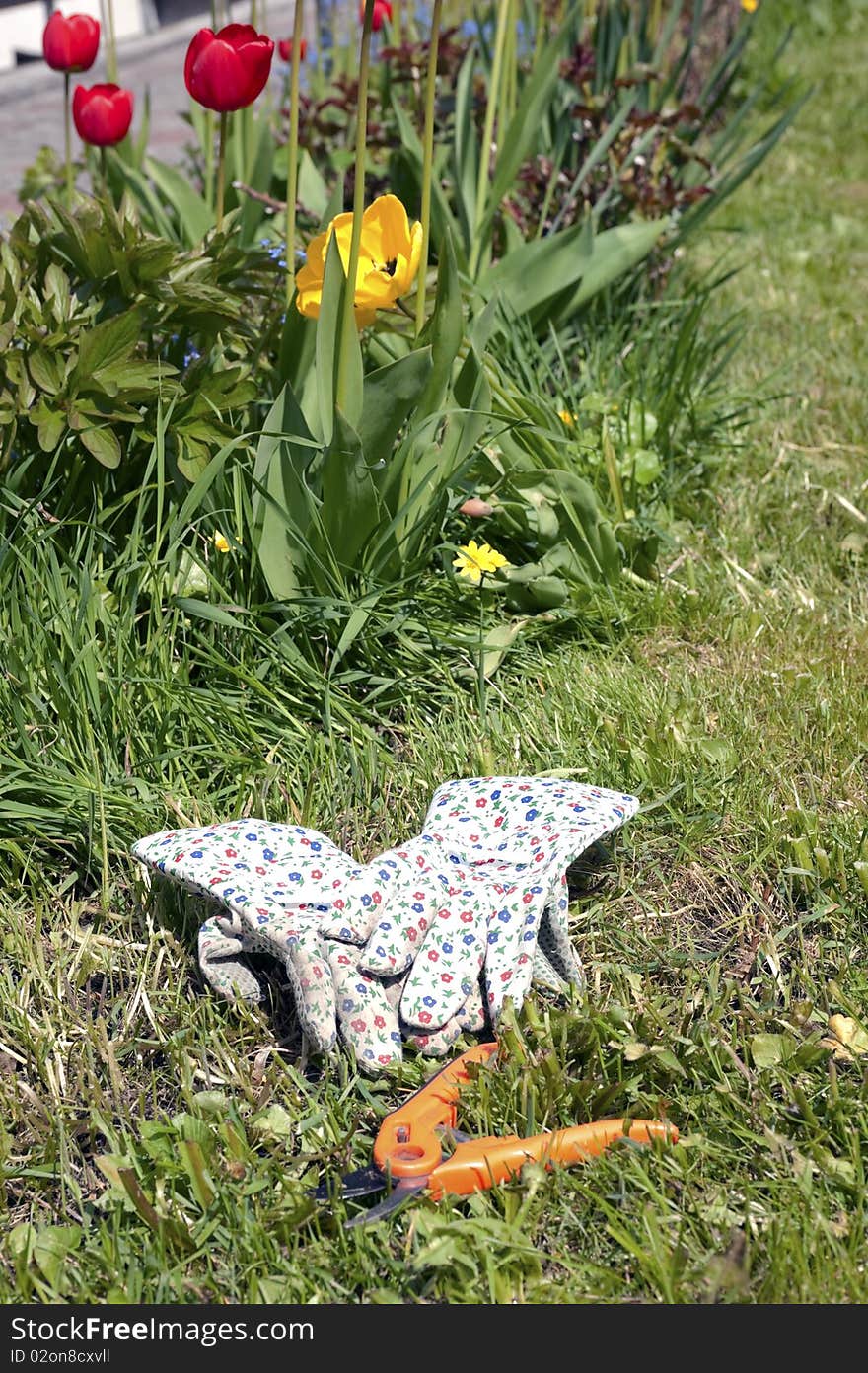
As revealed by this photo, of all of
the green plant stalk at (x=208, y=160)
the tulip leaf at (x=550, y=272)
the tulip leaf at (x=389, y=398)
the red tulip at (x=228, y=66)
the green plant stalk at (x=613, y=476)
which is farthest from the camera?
the green plant stalk at (x=208, y=160)

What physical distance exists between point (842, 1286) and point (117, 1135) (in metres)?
0.76

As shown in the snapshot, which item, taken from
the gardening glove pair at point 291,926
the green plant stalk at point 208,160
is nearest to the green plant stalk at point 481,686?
the gardening glove pair at point 291,926

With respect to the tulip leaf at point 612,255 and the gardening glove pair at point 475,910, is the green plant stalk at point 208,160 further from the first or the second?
the gardening glove pair at point 475,910

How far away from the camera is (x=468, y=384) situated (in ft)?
6.84

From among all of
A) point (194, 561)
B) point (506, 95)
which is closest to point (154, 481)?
point (194, 561)

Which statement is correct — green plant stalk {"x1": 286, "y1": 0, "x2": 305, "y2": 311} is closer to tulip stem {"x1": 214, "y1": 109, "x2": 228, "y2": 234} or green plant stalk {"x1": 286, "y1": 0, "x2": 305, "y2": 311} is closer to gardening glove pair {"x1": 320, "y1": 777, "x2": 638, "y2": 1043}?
tulip stem {"x1": 214, "y1": 109, "x2": 228, "y2": 234}

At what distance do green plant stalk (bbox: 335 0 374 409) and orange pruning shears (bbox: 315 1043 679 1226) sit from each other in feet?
3.42

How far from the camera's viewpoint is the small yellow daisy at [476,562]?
2.13 meters

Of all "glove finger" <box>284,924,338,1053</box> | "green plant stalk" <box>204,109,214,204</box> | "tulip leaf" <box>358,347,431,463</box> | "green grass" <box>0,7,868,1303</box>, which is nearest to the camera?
"green grass" <box>0,7,868,1303</box>

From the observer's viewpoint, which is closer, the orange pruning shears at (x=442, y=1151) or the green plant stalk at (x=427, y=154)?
the orange pruning shears at (x=442, y=1151)

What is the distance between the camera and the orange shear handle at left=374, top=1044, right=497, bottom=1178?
52.2 inches

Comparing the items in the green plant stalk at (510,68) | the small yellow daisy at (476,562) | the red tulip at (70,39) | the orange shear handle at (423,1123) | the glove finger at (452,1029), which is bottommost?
the glove finger at (452,1029)

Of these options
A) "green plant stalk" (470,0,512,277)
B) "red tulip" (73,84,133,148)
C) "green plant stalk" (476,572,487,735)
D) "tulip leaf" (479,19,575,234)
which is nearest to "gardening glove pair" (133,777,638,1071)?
"green plant stalk" (476,572,487,735)

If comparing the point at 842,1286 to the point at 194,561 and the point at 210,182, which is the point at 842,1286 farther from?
the point at 210,182
